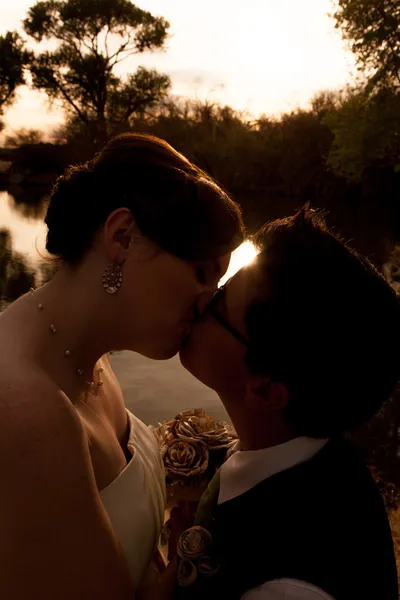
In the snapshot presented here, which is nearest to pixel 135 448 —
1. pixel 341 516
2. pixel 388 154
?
pixel 341 516

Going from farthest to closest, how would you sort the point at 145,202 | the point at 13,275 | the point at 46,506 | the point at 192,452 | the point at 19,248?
the point at 19,248 < the point at 13,275 < the point at 192,452 < the point at 145,202 < the point at 46,506

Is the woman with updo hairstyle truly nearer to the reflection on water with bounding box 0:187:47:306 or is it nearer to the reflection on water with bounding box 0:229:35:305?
the reflection on water with bounding box 0:187:47:306

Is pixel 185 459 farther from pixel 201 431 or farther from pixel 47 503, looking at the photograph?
pixel 47 503

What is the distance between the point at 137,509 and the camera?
167 cm

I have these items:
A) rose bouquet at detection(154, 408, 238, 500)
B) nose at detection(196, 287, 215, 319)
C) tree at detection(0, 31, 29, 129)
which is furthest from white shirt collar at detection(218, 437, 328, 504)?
tree at detection(0, 31, 29, 129)

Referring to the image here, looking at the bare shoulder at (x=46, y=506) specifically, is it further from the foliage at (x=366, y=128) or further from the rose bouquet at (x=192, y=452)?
the foliage at (x=366, y=128)

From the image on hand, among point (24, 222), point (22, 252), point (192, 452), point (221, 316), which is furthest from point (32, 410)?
point (24, 222)

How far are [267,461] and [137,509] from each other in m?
0.51

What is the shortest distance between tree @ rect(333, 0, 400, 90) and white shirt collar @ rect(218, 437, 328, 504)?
2177 centimetres

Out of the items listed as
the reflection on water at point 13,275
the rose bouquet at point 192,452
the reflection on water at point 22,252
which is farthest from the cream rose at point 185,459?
the reflection on water at point 13,275

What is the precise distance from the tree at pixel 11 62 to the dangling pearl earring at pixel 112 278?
110 ft

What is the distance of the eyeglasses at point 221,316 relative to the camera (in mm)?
1475

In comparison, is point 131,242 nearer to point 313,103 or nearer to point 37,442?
point 37,442

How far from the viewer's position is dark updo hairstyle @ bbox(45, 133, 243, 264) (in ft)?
4.99
